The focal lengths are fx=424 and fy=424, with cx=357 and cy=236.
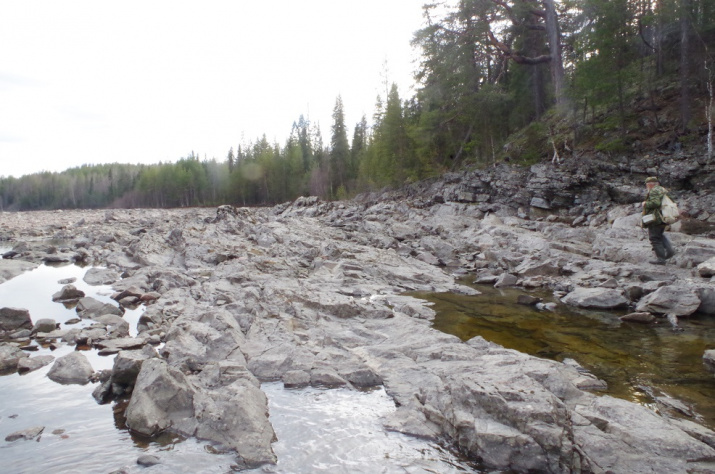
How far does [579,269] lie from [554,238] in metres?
4.61

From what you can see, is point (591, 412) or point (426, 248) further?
point (426, 248)

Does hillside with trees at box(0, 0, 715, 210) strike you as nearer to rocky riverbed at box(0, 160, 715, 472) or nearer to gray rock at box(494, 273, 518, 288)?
rocky riverbed at box(0, 160, 715, 472)

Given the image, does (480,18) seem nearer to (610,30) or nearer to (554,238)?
(610,30)

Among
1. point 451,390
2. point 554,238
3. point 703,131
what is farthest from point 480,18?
point 451,390

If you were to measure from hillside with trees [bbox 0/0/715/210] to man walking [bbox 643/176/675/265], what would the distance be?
427 inches

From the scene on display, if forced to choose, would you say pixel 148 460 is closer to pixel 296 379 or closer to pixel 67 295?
pixel 296 379

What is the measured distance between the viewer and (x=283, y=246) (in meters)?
19.7

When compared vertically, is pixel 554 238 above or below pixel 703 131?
below

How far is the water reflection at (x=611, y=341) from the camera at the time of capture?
248 inches

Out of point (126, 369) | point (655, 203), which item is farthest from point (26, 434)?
point (655, 203)

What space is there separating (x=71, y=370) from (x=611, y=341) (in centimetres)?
985

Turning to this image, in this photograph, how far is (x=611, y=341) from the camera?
8.52 meters

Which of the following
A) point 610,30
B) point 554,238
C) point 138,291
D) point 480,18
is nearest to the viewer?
point 138,291

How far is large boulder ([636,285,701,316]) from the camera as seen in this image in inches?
386
